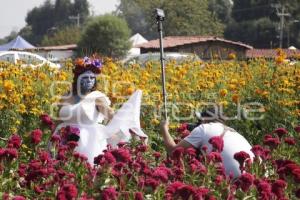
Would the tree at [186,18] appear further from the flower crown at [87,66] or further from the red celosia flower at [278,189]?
the red celosia flower at [278,189]

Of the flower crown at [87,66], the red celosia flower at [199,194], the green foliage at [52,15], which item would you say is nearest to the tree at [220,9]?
the green foliage at [52,15]

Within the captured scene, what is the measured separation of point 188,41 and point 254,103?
35506mm

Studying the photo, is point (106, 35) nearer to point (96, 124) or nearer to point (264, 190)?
point (96, 124)

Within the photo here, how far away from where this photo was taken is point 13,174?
3.88 metres

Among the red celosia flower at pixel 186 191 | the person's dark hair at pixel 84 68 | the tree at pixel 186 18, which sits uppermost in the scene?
the tree at pixel 186 18

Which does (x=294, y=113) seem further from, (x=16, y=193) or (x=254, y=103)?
(x=16, y=193)

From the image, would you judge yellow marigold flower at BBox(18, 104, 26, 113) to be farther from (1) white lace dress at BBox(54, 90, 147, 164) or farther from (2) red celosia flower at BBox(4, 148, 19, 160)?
(2) red celosia flower at BBox(4, 148, 19, 160)

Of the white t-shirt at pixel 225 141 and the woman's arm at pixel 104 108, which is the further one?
the woman's arm at pixel 104 108

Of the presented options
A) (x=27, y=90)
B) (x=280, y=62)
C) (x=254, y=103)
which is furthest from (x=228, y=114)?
(x=27, y=90)

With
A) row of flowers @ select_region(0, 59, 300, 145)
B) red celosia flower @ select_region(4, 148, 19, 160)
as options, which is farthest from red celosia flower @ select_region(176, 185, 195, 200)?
row of flowers @ select_region(0, 59, 300, 145)

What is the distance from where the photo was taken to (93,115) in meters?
6.04

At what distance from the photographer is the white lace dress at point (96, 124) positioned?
5.70 m

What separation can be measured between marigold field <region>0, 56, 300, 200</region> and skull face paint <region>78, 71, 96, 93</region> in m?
0.46

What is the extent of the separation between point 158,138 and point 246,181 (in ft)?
12.6
